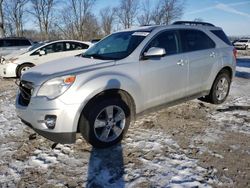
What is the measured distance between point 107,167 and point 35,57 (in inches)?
317

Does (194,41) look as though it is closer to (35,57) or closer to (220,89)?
(220,89)

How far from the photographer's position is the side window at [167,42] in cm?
466

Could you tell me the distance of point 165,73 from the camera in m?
4.61

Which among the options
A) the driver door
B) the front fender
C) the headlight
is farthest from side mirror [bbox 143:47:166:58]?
the headlight

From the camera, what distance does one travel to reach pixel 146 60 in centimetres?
439

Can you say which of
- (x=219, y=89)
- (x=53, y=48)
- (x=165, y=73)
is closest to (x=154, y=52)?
(x=165, y=73)

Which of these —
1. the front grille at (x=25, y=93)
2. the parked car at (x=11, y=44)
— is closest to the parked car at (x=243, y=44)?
the parked car at (x=11, y=44)

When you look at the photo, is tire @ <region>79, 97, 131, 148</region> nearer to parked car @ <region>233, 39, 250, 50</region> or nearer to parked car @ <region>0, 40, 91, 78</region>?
parked car @ <region>0, 40, 91, 78</region>

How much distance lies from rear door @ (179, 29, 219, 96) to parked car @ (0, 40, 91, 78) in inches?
265

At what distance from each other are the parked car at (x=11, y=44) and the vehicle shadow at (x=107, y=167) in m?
13.3

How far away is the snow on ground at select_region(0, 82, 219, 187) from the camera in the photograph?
3.19 m

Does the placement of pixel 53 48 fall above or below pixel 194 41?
above

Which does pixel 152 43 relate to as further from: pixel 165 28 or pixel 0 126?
pixel 0 126

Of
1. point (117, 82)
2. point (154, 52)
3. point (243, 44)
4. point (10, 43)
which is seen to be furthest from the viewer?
point (243, 44)
